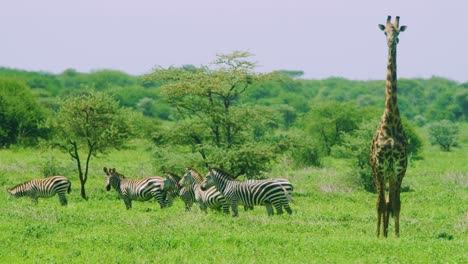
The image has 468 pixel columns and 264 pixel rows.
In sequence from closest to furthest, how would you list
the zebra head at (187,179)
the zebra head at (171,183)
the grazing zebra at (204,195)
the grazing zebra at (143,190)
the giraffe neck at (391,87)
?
the giraffe neck at (391,87), the grazing zebra at (204,195), the zebra head at (187,179), the zebra head at (171,183), the grazing zebra at (143,190)

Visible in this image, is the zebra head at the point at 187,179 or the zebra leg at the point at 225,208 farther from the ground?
the zebra head at the point at 187,179

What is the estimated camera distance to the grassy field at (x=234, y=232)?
13.9 m

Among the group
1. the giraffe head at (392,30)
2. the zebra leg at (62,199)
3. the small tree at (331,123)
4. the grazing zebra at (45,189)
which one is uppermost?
the giraffe head at (392,30)

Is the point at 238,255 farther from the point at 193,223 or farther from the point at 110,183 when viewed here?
the point at 110,183

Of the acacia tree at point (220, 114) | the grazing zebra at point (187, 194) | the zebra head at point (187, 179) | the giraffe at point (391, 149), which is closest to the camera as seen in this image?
the giraffe at point (391, 149)

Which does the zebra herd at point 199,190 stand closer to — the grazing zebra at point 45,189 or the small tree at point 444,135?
the grazing zebra at point 45,189

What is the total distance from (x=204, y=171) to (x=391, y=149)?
1501 centimetres

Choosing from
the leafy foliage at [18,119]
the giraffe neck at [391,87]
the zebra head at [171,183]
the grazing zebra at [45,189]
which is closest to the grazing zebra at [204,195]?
the zebra head at [171,183]

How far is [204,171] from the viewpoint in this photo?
30.2 metres

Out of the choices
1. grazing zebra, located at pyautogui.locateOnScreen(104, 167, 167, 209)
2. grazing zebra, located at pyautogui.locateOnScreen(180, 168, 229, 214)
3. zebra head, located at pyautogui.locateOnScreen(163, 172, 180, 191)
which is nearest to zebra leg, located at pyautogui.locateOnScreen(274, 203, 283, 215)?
grazing zebra, located at pyautogui.locateOnScreen(180, 168, 229, 214)

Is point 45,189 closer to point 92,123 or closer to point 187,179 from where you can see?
point 92,123

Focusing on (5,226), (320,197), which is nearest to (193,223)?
(5,226)

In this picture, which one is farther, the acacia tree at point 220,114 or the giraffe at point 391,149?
the acacia tree at point 220,114

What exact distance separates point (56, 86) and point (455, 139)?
6873 cm
